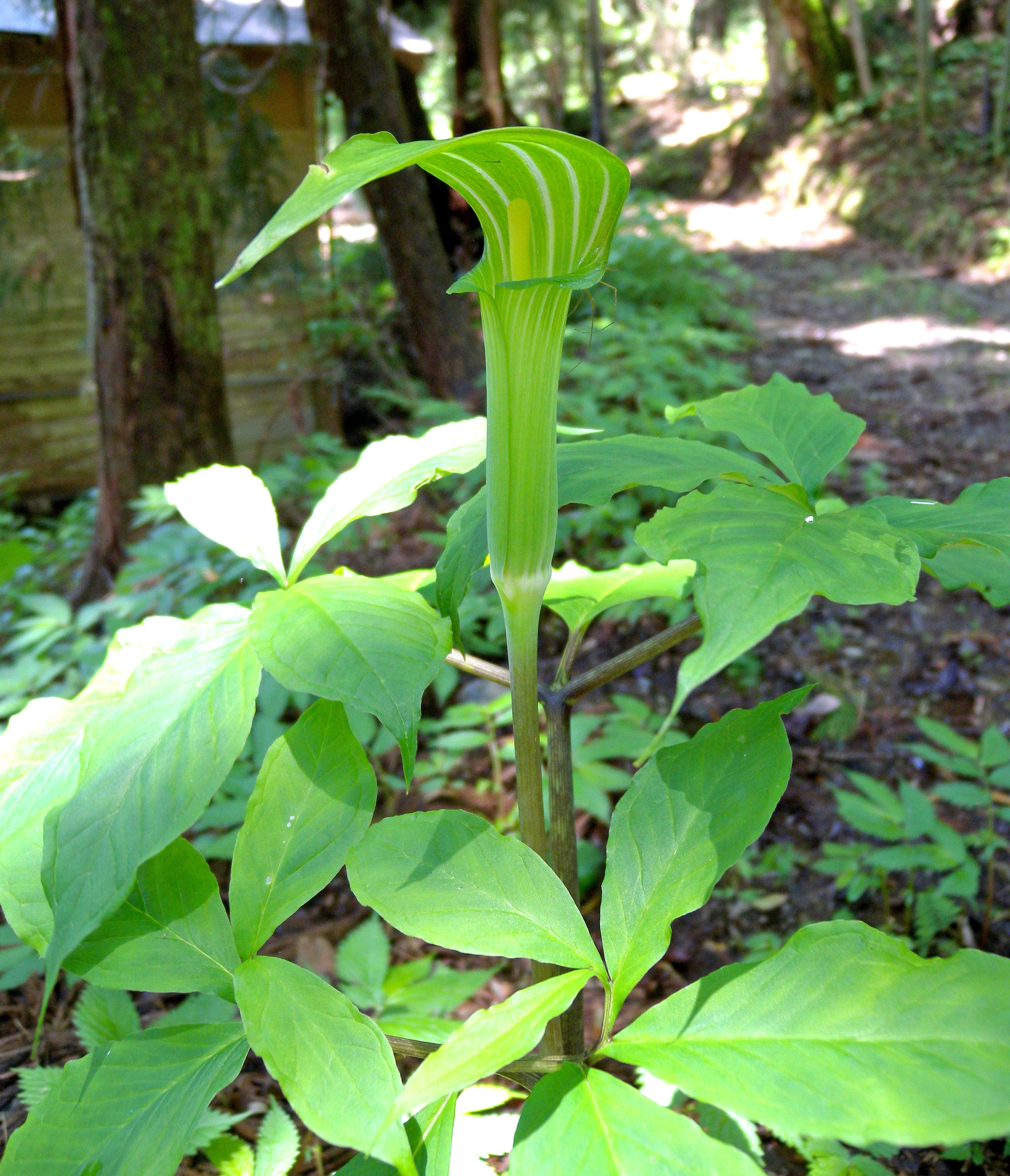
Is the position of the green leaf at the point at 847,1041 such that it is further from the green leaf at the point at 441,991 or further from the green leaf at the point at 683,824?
the green leaf at the point at 441,991

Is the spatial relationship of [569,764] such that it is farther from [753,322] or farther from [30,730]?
[753,322]

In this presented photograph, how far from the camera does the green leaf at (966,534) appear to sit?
0.65m

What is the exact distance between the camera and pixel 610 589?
88 cm

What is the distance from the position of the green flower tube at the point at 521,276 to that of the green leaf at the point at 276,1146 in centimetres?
49

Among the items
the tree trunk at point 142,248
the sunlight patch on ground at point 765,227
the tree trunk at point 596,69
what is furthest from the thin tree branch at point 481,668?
the tree trunk at point 596,69

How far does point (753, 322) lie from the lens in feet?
21.1

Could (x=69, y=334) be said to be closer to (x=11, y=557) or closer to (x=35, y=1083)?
(x=11, y=557)

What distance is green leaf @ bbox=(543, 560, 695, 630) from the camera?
86 centimetres

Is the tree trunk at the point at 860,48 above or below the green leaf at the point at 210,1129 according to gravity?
above

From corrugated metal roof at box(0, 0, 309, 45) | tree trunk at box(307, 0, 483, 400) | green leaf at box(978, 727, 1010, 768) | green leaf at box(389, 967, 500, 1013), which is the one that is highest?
corrugated metal roof at box(0, 0, 309, 45)

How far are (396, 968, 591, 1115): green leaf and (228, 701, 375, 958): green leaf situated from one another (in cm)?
18

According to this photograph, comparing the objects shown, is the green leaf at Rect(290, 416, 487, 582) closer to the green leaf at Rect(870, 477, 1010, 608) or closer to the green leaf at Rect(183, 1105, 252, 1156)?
the green leaf at Rect(870, 477, 1010, 608)

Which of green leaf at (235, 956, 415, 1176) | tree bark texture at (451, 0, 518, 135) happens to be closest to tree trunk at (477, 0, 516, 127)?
tree bark texture at (451, 0, 518, 135)

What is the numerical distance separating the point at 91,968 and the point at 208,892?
10 centimetres
